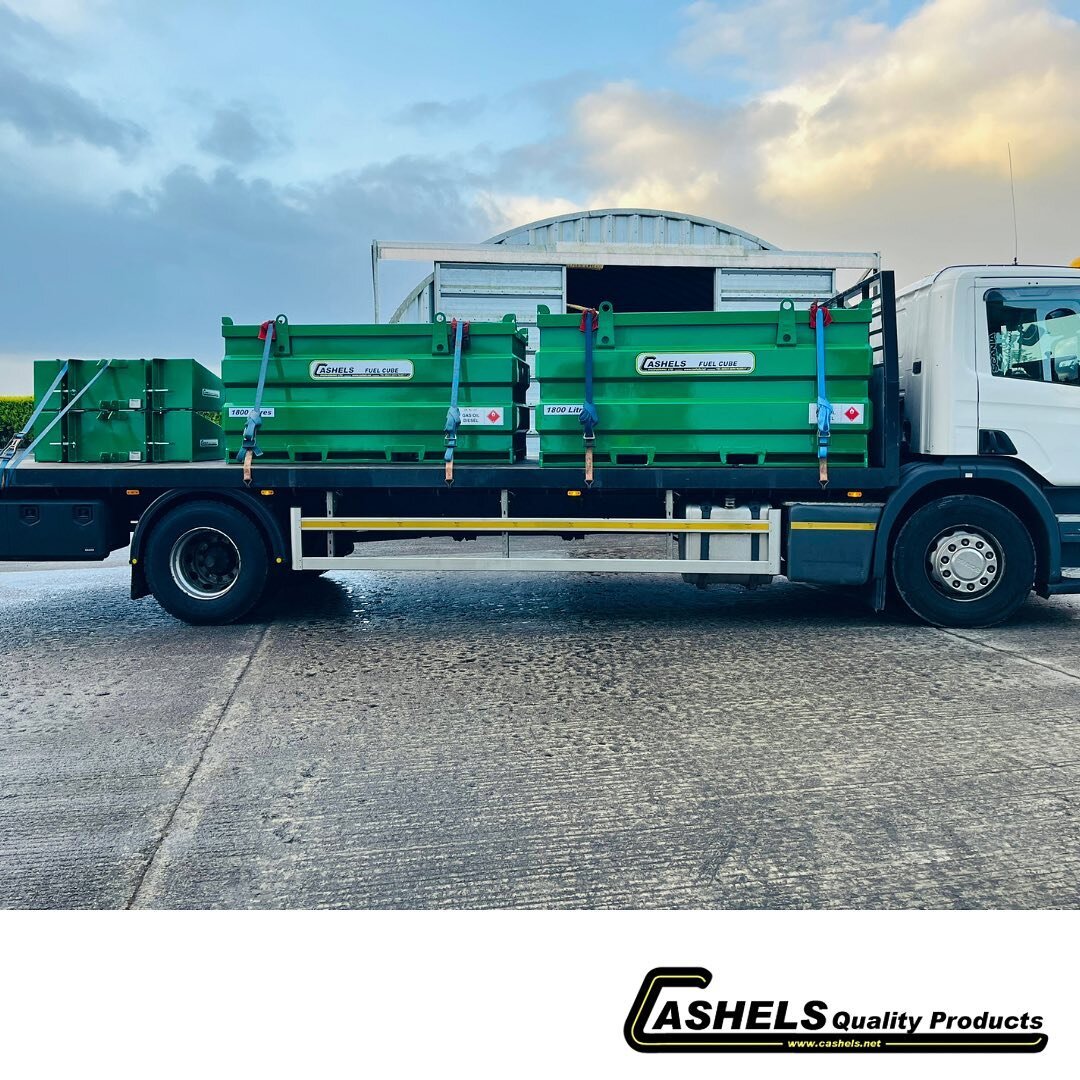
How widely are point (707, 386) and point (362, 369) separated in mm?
2662

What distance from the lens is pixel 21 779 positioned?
4098 mm

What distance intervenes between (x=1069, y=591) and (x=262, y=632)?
20.1 feet

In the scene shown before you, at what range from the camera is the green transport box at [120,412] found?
25.2 feet

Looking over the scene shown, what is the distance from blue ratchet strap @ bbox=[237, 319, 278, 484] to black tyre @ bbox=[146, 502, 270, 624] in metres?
0.41

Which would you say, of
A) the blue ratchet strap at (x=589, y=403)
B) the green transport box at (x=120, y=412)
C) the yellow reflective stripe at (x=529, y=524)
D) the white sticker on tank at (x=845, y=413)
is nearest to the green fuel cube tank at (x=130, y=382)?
the green transport box at (x=120, y=412)

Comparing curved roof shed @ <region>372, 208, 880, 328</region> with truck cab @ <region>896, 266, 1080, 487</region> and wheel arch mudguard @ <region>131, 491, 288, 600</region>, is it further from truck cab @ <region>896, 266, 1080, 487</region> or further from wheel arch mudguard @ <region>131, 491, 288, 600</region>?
truck cab @ <region>896, 266, 1080, 487</region>

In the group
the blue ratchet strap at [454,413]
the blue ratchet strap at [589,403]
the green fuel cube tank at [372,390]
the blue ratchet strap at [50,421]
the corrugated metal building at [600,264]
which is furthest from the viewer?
the corrugated metal building at [600,264]

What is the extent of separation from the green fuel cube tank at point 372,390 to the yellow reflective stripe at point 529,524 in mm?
482

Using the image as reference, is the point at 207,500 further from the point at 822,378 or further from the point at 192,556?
the point at 822,378

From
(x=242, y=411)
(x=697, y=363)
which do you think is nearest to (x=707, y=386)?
(x=697, y=363)

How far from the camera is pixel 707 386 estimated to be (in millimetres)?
7094

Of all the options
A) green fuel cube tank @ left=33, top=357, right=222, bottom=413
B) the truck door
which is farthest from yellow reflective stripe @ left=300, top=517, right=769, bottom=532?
the truck door
